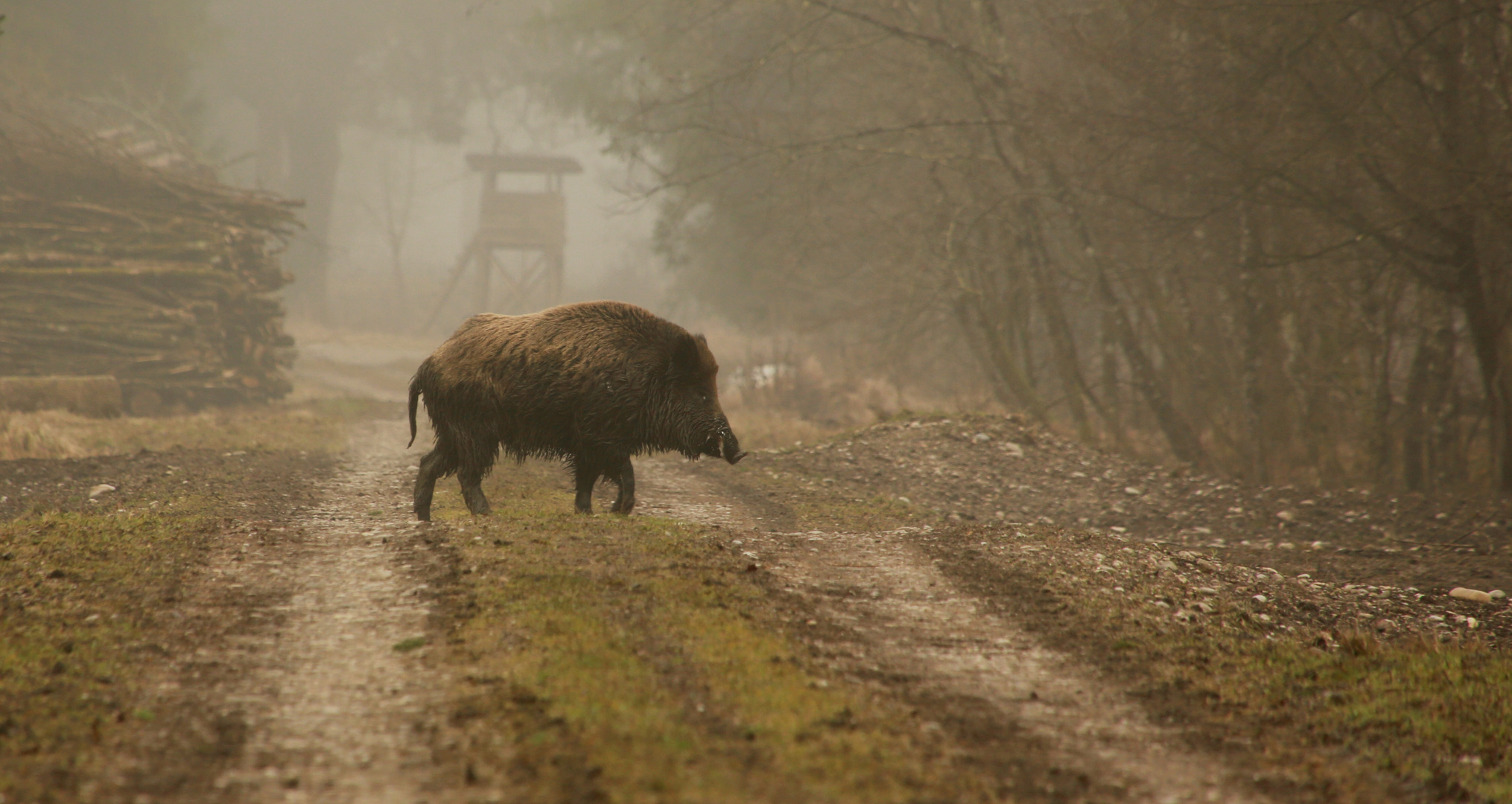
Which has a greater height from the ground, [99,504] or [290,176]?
[290,176]

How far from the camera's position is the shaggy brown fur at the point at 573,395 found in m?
7.95

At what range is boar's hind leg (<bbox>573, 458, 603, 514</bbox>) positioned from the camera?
8500 millimetres

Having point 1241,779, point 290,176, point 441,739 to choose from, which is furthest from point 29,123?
point 1241,779

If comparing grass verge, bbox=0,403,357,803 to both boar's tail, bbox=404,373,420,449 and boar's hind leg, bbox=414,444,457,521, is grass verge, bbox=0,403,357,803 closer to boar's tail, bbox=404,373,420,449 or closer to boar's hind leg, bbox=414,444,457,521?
boar's hind leg, bbox=414,444,457,521

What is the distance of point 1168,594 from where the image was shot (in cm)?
671

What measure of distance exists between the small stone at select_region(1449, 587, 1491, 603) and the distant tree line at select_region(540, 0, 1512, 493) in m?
4.47

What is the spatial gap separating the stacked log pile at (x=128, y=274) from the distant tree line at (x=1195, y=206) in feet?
34.8

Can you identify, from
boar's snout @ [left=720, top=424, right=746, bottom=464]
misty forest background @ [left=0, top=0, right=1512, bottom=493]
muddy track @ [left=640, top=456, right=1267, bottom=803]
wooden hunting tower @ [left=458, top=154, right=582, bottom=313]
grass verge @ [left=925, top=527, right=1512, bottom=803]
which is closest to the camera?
muddy track @ [left=640, top=456, right=1267, bottom=803]

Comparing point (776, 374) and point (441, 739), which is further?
point (776, 374)

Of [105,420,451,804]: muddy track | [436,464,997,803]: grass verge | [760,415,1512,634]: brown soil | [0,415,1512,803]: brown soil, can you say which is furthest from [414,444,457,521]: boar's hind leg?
[760,415,1512,634]: brown soil

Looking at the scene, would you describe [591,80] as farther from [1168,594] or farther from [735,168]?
[1168,594]

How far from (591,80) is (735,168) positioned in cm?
978

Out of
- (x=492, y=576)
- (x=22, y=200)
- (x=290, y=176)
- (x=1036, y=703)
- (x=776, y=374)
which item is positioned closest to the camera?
(x=1036, y=703)

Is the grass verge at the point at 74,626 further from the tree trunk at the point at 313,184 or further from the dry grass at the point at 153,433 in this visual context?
the tree trunk at the point at 313,184
